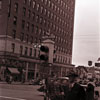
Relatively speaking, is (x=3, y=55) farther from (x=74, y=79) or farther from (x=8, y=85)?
(x=74, y=79)

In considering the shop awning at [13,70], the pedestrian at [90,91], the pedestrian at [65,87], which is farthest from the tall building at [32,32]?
the pedestrian at [90,91]

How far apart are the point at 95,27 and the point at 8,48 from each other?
1396mm

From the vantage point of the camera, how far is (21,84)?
2.15 m

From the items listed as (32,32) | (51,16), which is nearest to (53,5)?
(51,16)

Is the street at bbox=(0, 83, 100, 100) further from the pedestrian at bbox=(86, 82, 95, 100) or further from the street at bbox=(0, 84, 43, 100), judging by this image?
the pedestrian at bbox=(86, 82, 95, 100)

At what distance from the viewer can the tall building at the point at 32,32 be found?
2041 mm

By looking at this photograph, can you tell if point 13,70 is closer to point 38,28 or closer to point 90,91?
point 38,28

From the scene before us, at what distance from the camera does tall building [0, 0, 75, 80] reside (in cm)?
204

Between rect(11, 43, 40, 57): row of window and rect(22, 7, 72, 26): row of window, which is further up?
rect(22, 7, 72, 26): row of window

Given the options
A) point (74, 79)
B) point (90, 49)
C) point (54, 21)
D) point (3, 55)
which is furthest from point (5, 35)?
point (90, 49)

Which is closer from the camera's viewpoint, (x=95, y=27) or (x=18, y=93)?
(x=18, y=93)

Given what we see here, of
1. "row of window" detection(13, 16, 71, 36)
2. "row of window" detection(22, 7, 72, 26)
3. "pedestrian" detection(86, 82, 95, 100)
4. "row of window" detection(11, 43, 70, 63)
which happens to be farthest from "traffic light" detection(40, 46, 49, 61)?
"pedestrian" detection(86, 82, 95, 100)

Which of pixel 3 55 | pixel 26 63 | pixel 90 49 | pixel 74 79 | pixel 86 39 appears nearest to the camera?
pixel 74 79

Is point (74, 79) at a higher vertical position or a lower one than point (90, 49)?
lower
